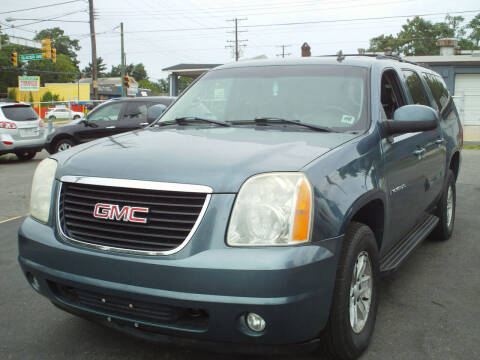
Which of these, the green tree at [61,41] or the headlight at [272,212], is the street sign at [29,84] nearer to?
the headlight at [272,212]

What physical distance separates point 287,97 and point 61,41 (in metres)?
125

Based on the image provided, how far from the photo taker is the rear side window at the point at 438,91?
5.15 metres

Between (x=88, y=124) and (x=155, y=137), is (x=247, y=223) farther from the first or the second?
(x=88, y=124)

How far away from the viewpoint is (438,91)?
17.8ft

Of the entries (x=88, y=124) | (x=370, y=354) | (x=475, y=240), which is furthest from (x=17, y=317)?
(x=88, y=124)

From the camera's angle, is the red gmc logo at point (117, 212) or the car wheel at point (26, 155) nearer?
the red gmc logo at point (117, 212)

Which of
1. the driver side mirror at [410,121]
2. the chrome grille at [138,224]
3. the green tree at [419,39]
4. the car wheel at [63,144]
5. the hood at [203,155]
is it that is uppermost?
the green tree at [419,39]

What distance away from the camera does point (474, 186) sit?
901cm

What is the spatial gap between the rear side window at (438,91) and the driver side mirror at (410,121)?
5.70ft

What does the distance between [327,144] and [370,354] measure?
1.21 meters

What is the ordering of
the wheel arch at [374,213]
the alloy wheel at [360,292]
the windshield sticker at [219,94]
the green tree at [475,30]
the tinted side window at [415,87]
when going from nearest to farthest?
1. the alloy wheel at [360,292]
2. the wheel arch at [374,213]
3. the windshield sticker at [219,94]
4. the tinted side window at [415,87]
5. the green tree at [475,30]

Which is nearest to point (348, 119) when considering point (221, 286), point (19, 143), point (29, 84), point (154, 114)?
point (221, 286)

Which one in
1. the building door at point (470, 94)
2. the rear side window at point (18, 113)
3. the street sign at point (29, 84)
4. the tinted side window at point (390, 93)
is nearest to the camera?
the tinted side window at point (390, 93)

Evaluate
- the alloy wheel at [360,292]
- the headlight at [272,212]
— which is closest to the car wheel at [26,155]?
the alloy wheel at [360,292]
